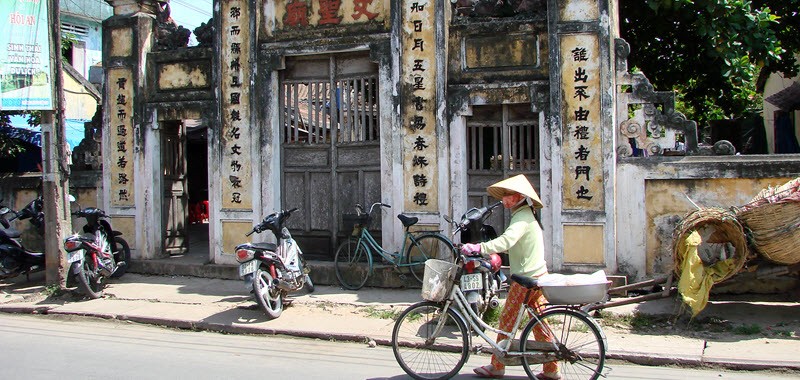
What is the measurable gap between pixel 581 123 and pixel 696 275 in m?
2.45

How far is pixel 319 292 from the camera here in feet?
31.4

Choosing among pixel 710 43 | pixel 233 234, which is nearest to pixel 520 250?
pixel 233 234

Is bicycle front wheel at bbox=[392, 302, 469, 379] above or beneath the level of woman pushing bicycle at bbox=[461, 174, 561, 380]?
beneath

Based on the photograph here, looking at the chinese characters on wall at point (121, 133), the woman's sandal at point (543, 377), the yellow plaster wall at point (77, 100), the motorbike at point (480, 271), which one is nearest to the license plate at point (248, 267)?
the motorbike at point (480, 271)

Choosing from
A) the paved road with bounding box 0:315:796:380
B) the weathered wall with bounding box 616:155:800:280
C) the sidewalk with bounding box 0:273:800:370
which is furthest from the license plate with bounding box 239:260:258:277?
the weathered wall with bounding box 616:155:800:280

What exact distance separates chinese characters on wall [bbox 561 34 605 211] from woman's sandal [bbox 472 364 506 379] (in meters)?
3.45

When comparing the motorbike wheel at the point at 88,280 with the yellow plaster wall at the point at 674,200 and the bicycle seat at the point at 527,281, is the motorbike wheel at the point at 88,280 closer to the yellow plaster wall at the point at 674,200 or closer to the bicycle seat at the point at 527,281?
the bicycle seat at the point at 527,281

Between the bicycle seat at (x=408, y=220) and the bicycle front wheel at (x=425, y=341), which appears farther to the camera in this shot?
the bicycle seat at (x=408, y=220)


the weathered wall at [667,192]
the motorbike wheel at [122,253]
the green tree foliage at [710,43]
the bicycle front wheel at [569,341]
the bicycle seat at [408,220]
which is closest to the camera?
the bicycle front wheel at [569,341]

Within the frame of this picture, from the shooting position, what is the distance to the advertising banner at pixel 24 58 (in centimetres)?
983

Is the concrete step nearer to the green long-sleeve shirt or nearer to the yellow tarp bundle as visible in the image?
the yellow tarp bundle

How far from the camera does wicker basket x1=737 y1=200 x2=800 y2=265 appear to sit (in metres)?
6.99

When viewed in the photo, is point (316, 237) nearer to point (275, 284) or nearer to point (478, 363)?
point (275, 284)

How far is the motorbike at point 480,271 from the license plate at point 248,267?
2.39 m
